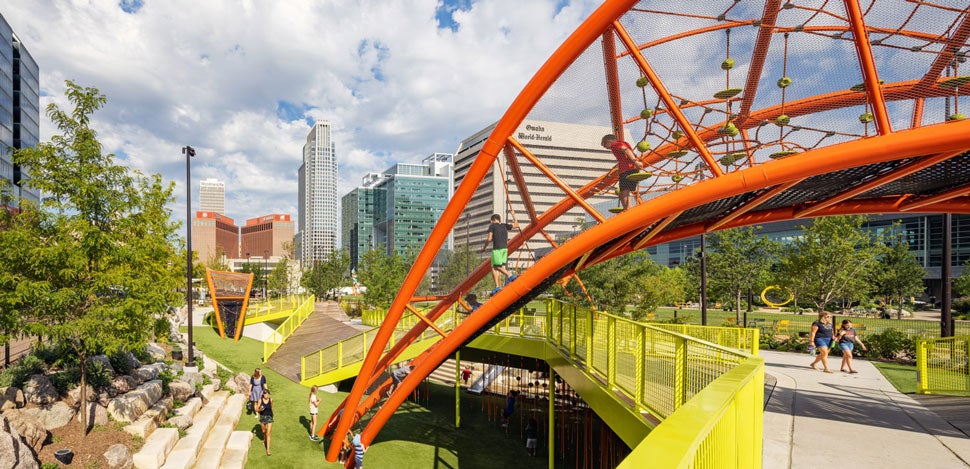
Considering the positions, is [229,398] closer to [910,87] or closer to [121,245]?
[121,245]

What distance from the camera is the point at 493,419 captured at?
54.9 feet

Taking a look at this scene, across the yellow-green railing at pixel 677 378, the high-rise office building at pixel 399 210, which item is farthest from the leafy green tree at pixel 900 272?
the high-rise office building at pixel 399 210

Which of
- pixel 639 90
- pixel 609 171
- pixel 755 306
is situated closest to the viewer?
pixel 639 90

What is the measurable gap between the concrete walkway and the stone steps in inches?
384

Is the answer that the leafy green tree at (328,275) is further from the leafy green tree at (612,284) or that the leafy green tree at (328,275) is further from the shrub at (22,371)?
the shrub at (22,371)

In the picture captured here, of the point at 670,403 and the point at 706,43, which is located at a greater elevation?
the point at 706,43

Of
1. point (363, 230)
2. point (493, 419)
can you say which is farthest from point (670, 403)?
point (363, 230)

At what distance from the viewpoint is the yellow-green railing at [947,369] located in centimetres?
950

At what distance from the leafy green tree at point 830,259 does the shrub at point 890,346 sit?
10.6 ft

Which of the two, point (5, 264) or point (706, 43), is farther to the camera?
point (5, 264)

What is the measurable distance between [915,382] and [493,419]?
38.4ft

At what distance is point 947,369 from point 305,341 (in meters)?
21.8

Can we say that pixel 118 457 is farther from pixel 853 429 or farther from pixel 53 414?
pixel 853 429

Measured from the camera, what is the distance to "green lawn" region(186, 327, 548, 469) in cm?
1152
